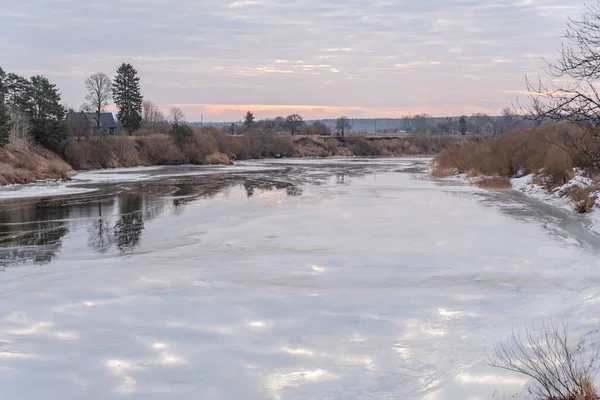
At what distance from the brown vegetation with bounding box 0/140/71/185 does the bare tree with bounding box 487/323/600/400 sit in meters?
32.4

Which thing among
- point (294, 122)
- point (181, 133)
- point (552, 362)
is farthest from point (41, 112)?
point (294, 122)

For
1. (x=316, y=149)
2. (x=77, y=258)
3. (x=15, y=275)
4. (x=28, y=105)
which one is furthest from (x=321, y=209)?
(x=316, y=149)

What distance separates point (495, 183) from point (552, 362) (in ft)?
80.3

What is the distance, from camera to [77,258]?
1223 cm

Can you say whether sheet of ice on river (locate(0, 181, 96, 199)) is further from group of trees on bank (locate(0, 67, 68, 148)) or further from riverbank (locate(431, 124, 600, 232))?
riverbank (locate(431, 124, 600, 232))

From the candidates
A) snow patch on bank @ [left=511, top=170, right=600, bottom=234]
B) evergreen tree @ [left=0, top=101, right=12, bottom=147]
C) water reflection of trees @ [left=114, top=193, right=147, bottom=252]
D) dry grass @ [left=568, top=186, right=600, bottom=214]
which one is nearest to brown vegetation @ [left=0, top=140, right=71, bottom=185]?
evergreen tree @ [left=0, top=101, right=12, bottom=147]

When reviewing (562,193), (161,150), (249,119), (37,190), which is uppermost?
(249,119)

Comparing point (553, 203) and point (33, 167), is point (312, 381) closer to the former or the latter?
point (553, 203)

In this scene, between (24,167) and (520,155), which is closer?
(520,155)

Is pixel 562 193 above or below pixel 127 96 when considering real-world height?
below

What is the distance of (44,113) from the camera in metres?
50.5

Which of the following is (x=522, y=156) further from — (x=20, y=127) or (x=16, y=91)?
(x=16, y=91)

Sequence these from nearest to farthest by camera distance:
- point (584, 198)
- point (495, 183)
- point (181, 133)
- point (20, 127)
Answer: point (584, 198)
point (495, 183)
point (20, 127)
point (181, 133)

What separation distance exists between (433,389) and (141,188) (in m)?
27.4
